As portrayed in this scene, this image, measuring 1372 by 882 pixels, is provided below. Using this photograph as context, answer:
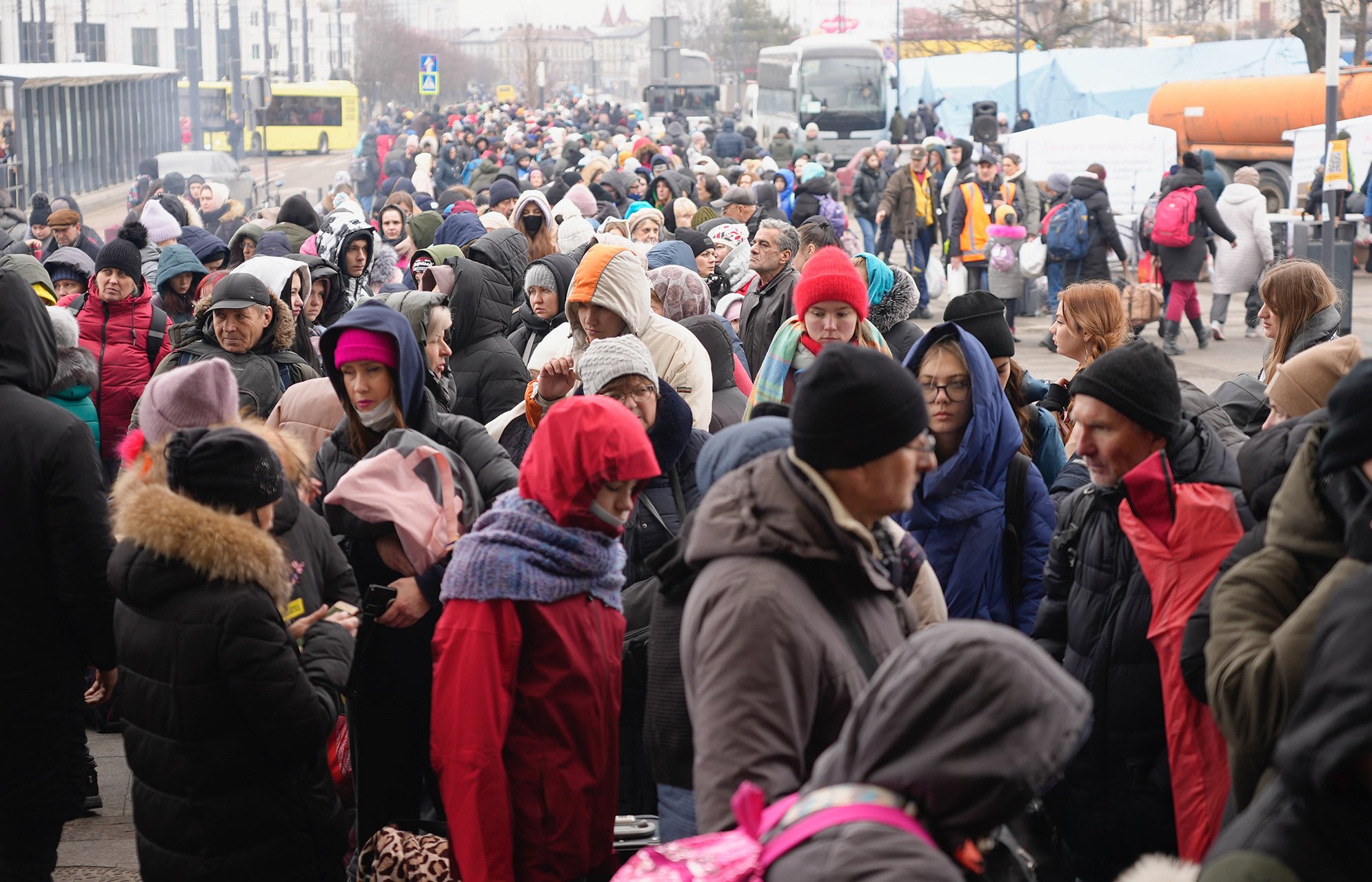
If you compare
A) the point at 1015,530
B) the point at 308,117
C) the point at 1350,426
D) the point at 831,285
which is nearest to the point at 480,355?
the point at 831,285

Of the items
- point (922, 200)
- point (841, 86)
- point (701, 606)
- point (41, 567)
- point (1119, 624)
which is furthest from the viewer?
point (841, 86)

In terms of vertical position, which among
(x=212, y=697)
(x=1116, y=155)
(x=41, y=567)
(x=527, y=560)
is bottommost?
(x=212, y=697)

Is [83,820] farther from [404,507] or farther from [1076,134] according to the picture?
[1076,134]

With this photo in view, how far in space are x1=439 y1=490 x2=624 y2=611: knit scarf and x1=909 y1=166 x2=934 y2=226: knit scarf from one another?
1537 cm

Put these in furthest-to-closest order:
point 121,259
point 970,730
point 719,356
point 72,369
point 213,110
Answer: point 213,110, point 121,259, point 719,356, point 72,369, point 970,730

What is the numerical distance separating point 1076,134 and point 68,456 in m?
20.9

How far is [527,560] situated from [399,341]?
1137 mm

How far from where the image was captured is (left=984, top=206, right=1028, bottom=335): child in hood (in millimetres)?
15383

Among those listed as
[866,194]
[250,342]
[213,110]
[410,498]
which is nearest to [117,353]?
[250,342]

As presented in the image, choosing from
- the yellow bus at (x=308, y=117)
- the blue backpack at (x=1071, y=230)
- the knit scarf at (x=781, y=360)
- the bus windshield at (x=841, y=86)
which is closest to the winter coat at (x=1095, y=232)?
the blue backpack at (x=1071, y=230)

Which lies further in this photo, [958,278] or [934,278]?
[934,278]

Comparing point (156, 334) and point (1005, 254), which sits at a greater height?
point (1005, 254)

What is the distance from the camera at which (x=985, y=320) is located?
17.2 feet

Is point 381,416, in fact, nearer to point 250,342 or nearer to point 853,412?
point 250,342
